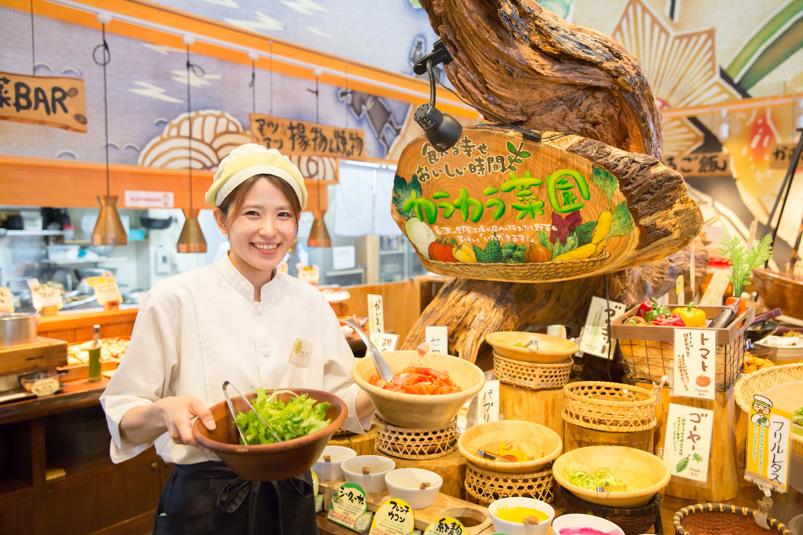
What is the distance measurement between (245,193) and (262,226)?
111mm

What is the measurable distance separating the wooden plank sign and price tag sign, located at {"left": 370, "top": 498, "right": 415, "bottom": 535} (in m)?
4.55

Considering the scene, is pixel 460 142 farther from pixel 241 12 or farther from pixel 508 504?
pixel 241 12

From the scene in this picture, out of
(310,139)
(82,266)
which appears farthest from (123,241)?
(310,139)

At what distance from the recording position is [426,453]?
2309mm

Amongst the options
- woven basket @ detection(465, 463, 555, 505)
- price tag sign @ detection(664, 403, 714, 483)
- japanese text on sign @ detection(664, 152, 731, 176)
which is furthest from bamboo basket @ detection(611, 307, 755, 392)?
japanese text on sign @ detection(664, 152, 731, 176)

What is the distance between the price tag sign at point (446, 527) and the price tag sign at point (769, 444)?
3.23 ft

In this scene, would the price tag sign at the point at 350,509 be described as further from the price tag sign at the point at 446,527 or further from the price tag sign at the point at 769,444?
the price tag sign at the point at 769,444

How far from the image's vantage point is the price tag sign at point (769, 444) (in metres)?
1.88

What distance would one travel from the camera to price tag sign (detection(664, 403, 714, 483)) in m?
2.17

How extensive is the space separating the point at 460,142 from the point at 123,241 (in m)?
3.20

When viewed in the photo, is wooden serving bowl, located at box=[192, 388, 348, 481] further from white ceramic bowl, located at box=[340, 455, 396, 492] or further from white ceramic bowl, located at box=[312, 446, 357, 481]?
white ceramic bowl, located at box=[312, 446, 357, 481]

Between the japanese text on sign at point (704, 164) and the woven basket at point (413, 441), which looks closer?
the woven basket at point (413, 441)

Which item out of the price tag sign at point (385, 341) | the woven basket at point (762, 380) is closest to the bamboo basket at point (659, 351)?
the woven basket at point (762, 380)

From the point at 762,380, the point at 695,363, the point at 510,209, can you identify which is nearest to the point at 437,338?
the point at 510,209
